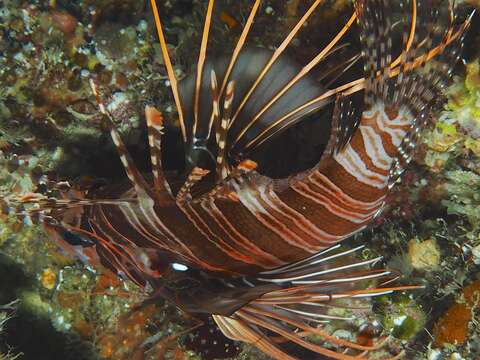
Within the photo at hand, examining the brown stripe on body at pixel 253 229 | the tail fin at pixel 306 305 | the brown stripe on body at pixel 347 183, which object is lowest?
the tail fin at pixel 306 305

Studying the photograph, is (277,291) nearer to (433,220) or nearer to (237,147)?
(237,147)

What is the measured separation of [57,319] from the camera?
4.72m

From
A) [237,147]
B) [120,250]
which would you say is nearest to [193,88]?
[237,147]

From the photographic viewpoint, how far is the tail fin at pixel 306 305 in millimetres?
3059

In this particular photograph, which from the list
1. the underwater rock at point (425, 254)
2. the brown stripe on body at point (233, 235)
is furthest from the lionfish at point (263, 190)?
the underwater rock at point (425, 254)

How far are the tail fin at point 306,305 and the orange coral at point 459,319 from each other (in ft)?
1.54

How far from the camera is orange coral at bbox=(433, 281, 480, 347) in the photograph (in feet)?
10.9

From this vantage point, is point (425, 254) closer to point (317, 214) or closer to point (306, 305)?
point (306, 305)

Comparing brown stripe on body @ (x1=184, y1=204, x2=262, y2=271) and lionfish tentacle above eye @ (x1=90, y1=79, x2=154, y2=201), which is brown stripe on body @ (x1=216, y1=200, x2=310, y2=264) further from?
lionfish tentacle above eye @ (x1=90, y1=79, x2=154, y2=201)

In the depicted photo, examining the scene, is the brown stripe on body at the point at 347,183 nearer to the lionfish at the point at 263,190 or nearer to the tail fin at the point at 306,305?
the lionfish at the point at 263,190

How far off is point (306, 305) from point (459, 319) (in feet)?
3.63

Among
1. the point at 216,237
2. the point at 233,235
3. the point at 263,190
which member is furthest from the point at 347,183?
the point at 216,237

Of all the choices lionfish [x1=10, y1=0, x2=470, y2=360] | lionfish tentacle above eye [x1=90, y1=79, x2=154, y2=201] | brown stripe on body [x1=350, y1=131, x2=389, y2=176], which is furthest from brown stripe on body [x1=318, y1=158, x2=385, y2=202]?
lionfish tentacle above eye [x1=90, y1=79, x2=154, y2=201]

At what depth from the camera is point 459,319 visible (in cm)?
335
